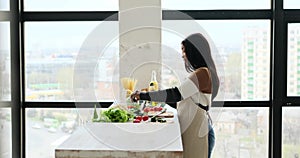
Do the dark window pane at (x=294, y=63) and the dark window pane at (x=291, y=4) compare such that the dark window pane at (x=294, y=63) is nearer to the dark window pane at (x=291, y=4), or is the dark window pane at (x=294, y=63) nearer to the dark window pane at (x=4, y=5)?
the dark window pane at (x=291, y=4)

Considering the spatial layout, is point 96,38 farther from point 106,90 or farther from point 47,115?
point 47,115

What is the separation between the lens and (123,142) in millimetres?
1998

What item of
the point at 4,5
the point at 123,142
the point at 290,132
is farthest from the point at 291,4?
the point at 123,142

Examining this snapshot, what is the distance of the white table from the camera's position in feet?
6.05

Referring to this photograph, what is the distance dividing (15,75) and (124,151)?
2611mm

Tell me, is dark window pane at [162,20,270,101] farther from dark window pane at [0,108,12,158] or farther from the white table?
the white table

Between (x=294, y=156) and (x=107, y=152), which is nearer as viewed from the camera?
(x=107, y=152)

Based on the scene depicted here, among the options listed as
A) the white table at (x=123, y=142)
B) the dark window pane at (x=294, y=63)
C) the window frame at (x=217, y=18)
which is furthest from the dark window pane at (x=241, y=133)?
the white table at (x=123, y=142)

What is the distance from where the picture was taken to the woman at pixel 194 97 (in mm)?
2820

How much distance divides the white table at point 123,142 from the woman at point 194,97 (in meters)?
0.39

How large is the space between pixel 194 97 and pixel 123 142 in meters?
0.98

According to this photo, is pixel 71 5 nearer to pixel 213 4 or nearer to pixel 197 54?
pixel 213 4

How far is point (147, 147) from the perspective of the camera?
6.28 ft

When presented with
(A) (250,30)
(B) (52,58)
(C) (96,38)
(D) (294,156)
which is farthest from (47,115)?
(D) (294,156)
